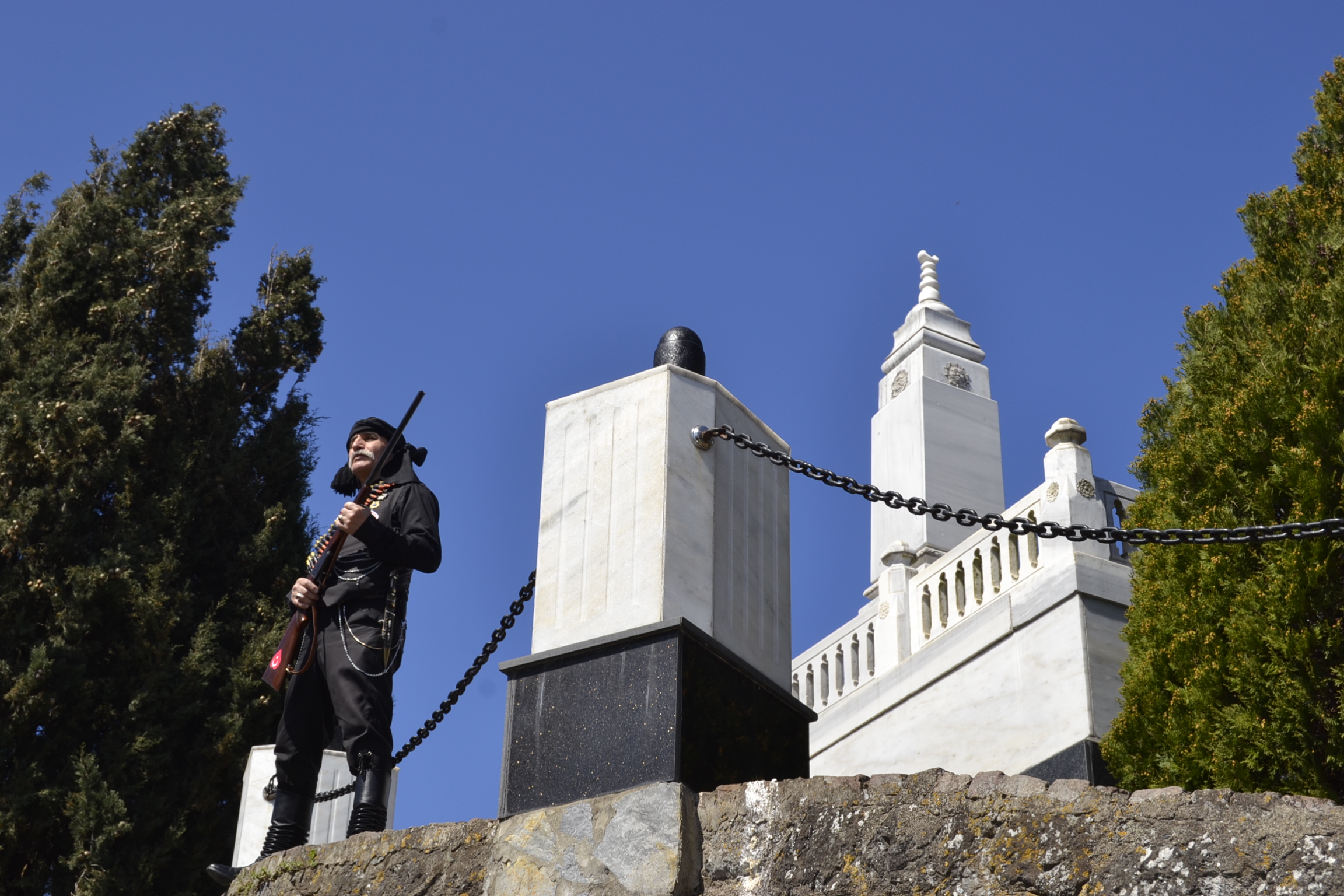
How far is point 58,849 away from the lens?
945 cm

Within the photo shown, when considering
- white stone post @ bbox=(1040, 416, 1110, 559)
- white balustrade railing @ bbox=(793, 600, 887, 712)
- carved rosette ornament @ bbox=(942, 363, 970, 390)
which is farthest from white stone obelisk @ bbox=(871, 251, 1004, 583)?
white stone post @ bbox=(1040, 416, 1110, 559)

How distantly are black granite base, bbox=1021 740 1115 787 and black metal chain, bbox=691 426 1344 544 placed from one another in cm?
529

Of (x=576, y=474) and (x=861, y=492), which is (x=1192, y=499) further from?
(x=576, y=474)

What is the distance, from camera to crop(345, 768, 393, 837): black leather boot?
5.46 m

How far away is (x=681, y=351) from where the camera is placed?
5715 mm

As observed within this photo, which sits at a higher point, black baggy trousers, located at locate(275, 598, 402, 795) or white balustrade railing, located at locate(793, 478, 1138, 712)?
white balustrade railing, located at locate(793, 478, 1138, 712)

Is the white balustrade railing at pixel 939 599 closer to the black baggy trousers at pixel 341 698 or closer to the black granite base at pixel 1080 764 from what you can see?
the black granite base at pixel 1080 764

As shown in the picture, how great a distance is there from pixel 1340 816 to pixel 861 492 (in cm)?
209

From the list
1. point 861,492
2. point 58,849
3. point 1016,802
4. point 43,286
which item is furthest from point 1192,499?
point 43,286

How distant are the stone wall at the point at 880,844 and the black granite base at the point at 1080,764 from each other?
638 centimetres

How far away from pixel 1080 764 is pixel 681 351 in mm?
6134

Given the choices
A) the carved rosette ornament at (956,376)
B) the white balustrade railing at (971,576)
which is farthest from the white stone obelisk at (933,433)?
the white balustrade railing at (971,576)

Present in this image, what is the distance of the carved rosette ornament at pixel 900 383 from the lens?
1773cm

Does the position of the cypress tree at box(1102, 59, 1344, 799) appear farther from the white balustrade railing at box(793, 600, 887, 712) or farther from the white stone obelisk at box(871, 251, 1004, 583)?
the white stone obelisk at box(871, 251, 1004, 583)
